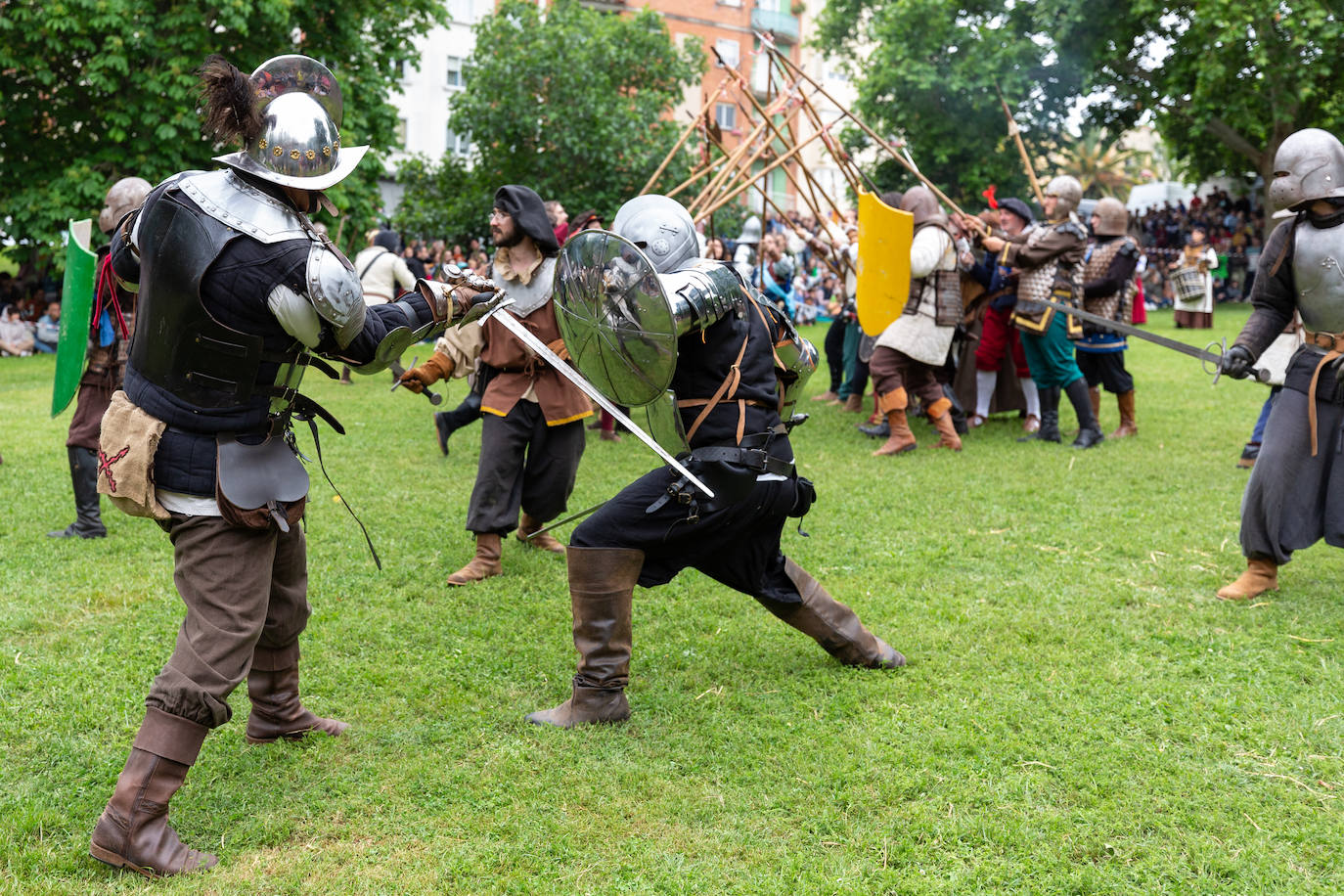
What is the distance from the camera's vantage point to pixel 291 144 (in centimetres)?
278

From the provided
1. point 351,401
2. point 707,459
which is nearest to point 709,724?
point 707,459

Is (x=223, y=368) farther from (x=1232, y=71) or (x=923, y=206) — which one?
(x=1232, y=71)

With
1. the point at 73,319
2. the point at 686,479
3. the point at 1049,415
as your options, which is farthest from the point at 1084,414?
the point at 73,319

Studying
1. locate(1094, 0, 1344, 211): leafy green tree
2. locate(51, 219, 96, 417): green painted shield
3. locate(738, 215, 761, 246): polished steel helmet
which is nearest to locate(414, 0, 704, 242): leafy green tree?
locate(738, 215, 761, 246): polished steel helmet

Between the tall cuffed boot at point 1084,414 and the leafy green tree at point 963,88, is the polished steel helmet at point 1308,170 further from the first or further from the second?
the leafy green tree at point 963,88

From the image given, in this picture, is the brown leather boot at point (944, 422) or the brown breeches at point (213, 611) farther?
the brown leather boot at point (944, 422)

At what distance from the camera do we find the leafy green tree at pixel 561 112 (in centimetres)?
1972

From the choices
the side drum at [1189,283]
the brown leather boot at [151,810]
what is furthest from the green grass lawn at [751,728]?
the side drum at [1189,283]

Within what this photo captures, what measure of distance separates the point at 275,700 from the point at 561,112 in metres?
17.6

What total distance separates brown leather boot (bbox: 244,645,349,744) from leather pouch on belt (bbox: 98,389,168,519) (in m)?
0.69

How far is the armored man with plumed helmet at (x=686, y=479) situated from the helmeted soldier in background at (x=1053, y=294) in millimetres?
5110

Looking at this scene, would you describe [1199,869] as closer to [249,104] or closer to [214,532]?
[214,532]

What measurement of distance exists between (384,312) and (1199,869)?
2.50 meters

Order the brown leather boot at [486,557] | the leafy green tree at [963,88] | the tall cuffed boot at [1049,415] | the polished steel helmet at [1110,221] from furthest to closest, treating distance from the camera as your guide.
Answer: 1. the leafy green tree at [963,88]
2. the polished steel helmet at [1110,221]
3. the tall cuffed boot at [1049,415]
4. the brown leather boot at [486,557]
